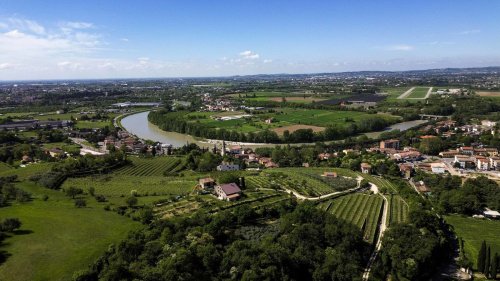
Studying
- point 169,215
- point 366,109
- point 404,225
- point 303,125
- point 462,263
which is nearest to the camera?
point 462,263

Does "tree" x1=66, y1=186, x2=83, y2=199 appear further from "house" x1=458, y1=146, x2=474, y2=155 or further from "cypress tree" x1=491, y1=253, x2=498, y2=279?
"house" x1=458, y1=146, x2=474, y2=155

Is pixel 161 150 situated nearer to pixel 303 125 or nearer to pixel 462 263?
pixel 303 125

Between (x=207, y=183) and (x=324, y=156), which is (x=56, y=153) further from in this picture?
(x=324, y=156)

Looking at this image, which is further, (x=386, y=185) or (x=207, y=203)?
(x=386, y=185)

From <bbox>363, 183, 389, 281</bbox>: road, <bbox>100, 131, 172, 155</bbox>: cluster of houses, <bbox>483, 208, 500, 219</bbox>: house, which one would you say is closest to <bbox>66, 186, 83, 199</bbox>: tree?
<bbox>100, 131, 172, 155</bbox>: cluster of houses

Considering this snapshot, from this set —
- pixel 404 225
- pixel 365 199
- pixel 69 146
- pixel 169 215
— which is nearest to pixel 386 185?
pixel 365 199

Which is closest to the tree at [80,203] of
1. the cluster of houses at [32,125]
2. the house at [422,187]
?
the house at [422,187]

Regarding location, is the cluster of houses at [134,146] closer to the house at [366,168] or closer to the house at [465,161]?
the house at [366,168]

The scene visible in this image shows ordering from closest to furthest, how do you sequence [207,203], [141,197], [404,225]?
[404,225]
[207,203]
[141,197]
